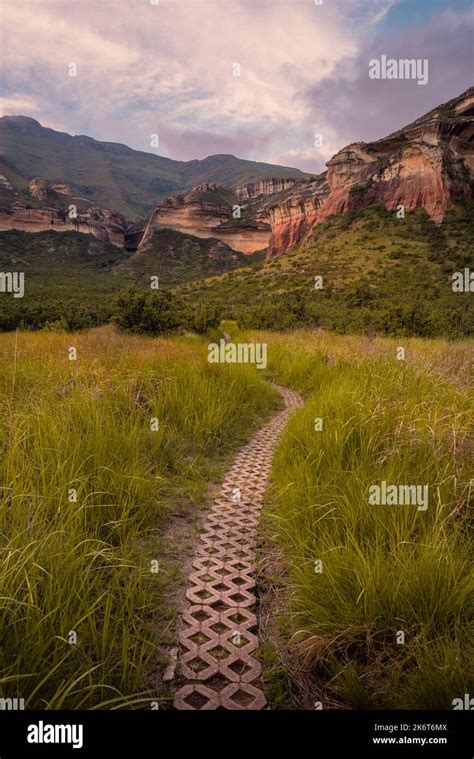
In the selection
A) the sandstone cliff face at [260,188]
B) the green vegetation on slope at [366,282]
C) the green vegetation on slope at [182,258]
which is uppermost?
the sandstone cliff face at [260,188]

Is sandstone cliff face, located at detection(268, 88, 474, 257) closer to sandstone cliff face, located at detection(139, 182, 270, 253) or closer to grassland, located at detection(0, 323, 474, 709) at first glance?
sandstone cliff face, located at detection(139, 182, 270, 253)

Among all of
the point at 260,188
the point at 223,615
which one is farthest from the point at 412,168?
the point at 260,188

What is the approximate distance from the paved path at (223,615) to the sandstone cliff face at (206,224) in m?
112

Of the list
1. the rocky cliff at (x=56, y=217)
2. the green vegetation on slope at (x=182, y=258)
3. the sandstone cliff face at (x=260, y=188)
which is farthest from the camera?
the sandstone cliff face at (x=260, y=188)

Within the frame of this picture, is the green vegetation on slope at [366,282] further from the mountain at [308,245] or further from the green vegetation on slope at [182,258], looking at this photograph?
the green vegetation on slope at [182,258]

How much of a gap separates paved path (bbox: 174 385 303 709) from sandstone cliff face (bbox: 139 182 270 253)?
111783 mm

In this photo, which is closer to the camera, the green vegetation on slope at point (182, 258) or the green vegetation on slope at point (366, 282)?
the green vegetation on slope at point (366, 282)

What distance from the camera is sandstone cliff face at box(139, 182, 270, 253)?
10950cm

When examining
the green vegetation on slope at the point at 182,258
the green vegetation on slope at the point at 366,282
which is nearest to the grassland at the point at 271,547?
the green vegetation on slope at the point at 366,282

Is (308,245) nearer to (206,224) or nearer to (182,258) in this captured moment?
(182,258)

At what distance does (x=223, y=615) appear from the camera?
7.47 ft

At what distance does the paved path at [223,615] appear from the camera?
5.83 feet

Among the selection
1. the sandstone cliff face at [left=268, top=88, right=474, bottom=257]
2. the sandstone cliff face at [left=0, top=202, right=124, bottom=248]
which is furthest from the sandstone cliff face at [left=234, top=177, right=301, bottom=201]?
the sandstone cliff face at [left=268, top=88, right=474, bottom=257]

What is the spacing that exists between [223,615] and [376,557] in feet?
3.19
